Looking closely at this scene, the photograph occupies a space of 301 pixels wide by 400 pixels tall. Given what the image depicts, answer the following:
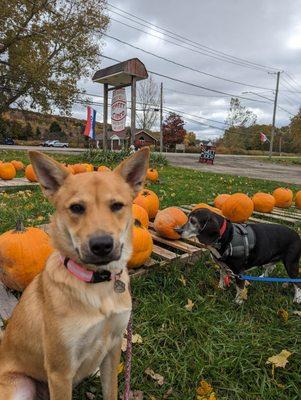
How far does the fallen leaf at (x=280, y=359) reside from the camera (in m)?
2.74

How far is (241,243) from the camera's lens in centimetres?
381

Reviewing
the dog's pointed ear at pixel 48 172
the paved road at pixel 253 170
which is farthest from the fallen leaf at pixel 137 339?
the paved road at pixel 253 170

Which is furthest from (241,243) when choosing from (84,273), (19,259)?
(19,259)

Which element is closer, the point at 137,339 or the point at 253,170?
the point at 137,339

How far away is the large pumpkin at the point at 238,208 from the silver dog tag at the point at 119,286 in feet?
13.4

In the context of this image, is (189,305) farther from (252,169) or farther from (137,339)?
(252,169)

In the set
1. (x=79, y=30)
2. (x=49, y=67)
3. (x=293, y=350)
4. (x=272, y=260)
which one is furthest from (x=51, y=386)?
(x=79, y=30)

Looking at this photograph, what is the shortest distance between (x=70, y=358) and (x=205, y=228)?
2239mm

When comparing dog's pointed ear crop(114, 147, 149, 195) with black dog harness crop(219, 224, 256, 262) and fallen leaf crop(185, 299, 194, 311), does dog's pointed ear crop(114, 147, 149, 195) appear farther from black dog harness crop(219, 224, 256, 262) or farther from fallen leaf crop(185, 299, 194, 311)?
black dog harness crop(219, 224, 256, 262)

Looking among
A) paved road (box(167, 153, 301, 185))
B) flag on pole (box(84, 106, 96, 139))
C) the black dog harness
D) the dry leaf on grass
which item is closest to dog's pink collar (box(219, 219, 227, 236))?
the black dog harness

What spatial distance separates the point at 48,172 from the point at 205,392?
199 cm

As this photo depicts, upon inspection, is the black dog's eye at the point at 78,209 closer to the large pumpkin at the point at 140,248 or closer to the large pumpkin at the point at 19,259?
the large pumpkin at the point at 19,259

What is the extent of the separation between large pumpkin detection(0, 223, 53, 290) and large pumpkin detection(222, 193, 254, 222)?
3.50 metres

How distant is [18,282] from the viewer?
351cm
